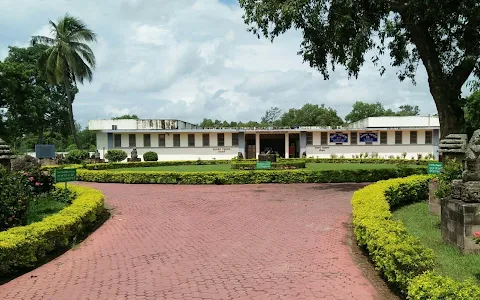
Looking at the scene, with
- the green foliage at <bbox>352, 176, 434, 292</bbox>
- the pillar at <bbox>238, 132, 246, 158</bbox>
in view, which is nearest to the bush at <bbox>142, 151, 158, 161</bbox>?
the pillar at <bbox>238, 132, 246, 158</bbox>

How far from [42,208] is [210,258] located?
551cm

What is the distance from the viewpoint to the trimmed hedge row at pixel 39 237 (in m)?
5.68

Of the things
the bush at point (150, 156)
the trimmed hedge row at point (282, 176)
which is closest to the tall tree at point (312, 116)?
the bush at point (150, 156)

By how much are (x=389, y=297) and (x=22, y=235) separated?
17.0ft

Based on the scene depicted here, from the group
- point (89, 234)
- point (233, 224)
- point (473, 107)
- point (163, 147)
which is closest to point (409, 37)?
point (233, 224)

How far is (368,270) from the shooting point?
18.4ft

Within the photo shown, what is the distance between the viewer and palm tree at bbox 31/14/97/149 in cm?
3072

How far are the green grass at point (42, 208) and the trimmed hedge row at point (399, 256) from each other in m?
6.49

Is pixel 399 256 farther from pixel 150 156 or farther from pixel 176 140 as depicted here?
pixel 176 140

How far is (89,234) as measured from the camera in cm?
805

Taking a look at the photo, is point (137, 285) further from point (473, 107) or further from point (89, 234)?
point (473, 107)

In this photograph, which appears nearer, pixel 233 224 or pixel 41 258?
pixel 41 258

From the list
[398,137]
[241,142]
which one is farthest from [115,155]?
[398,137]

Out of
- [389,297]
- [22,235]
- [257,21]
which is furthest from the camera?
[257,21]
